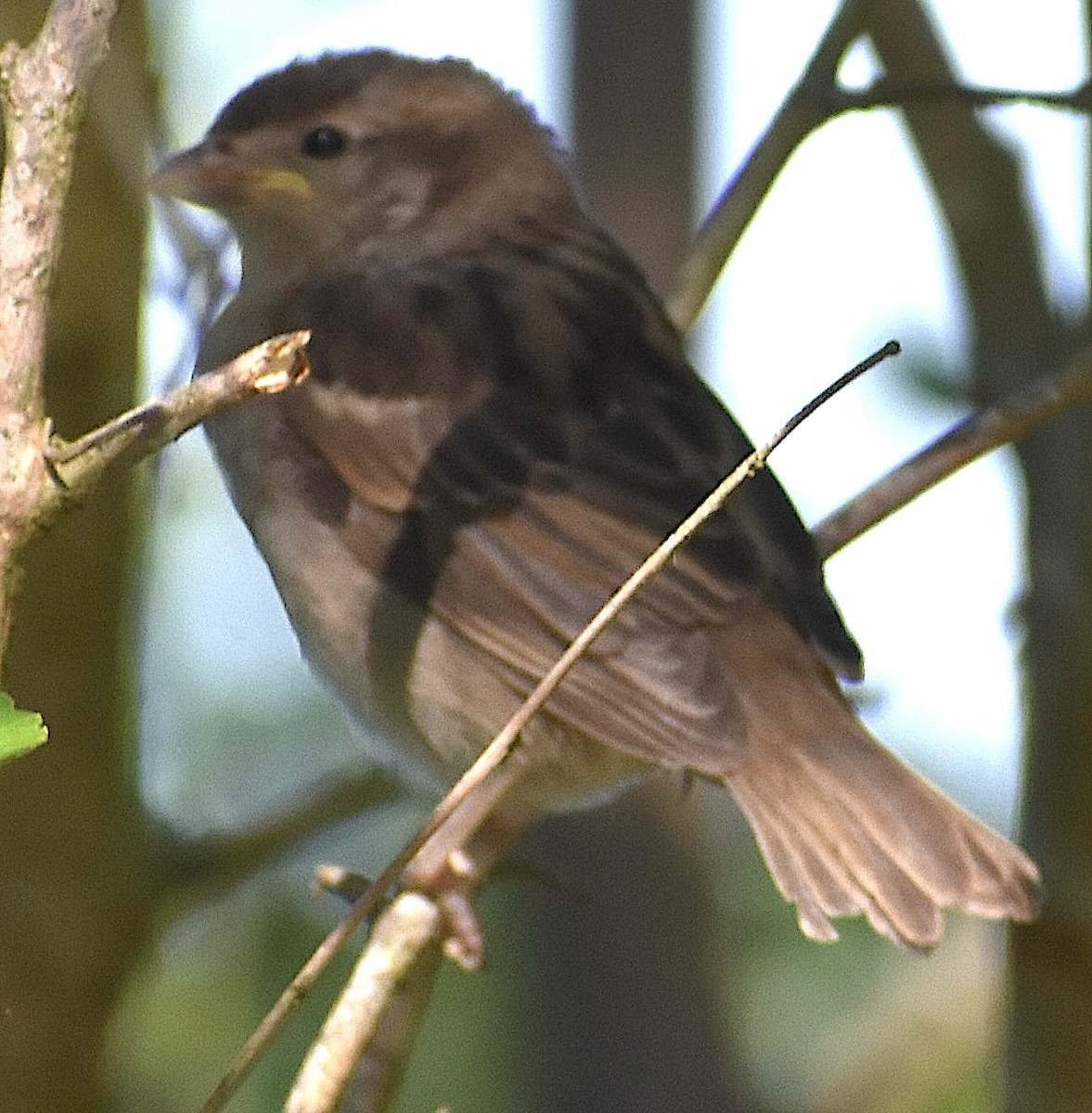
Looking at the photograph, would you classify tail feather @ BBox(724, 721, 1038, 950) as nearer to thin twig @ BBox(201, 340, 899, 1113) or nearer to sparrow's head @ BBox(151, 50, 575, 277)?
thin twig @ BBox(201, 340, 899, 1113)

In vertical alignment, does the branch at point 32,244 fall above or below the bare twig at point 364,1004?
above

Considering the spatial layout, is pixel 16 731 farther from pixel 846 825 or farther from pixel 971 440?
pixel 971 440

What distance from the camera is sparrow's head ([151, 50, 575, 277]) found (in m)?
3.99

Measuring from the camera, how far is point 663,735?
3.29 meters

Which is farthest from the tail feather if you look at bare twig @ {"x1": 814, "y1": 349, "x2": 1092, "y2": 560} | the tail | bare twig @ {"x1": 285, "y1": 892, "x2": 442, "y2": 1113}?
bare twig @ {"x1": 285, "y1": 892, "x2": 442, "y2": 1113}

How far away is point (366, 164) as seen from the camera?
4.16m

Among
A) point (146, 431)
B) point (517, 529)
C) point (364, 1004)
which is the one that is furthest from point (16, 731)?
point (517, 529)

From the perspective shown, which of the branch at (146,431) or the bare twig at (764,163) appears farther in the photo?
the bare twig at (764,163)

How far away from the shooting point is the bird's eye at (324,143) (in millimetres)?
4066

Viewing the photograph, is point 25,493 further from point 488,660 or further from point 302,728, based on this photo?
point 302,728

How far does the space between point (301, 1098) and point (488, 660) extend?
126 centimetres

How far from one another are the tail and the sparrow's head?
1170mm

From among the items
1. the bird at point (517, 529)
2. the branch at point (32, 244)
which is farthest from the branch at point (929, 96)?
the branch at point (32, 244)

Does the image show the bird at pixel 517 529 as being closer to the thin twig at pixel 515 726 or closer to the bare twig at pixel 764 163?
the bare twig at pixel 764 163
